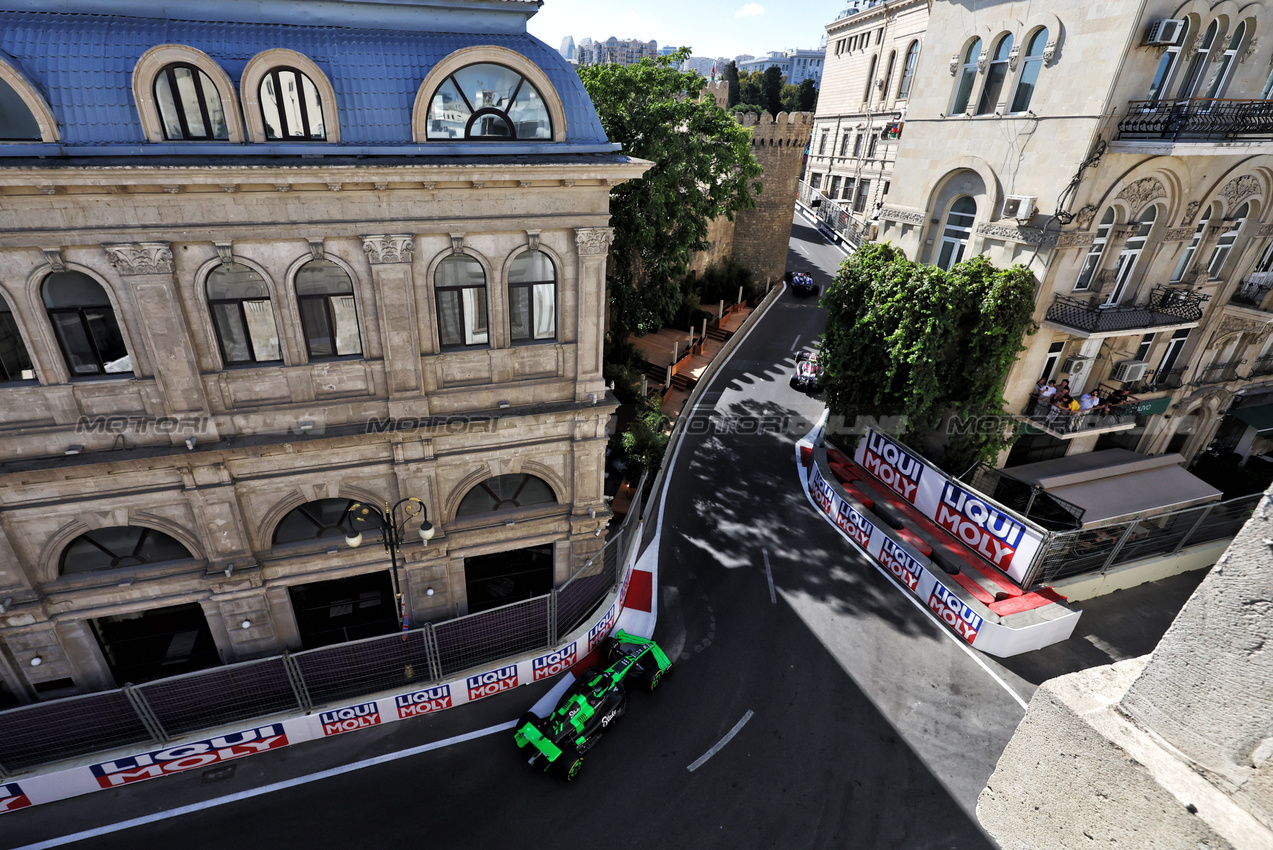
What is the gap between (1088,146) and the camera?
19438mm

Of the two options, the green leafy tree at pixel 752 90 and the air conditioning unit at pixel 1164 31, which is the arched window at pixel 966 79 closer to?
the air conditioning unit at pixel 1164 31

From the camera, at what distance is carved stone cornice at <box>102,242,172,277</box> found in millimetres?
12461

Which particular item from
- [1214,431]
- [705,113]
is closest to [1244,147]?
[1214,431]

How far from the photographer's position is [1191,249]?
2386 cm

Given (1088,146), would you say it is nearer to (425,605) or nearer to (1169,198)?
(1169,198)

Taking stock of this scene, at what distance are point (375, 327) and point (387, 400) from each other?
5.92ft

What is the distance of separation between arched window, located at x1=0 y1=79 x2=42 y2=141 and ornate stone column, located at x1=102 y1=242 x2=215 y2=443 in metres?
2.26

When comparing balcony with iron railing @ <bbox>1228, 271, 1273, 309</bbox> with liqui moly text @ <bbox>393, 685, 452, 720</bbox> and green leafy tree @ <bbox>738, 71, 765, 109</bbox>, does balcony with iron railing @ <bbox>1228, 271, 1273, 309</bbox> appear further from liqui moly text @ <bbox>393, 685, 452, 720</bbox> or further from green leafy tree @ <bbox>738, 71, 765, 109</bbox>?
green leafy tree @ <bbox>738, 71, 765, 109</bbox>

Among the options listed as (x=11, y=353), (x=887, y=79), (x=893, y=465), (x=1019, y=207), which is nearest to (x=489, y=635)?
(x=11, y=353)

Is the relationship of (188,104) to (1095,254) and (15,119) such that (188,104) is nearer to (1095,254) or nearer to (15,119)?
(15,119)

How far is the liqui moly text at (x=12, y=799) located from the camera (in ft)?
45.1

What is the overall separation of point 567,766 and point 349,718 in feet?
19.2

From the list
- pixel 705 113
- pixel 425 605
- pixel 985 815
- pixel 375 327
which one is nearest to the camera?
pixel 985 815

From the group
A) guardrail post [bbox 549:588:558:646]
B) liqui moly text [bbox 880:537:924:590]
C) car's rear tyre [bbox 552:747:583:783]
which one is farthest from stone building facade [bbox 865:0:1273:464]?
car's rear tyre [bbox 552:747:583:783]
